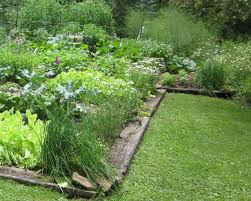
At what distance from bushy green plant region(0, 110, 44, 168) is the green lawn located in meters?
0.31

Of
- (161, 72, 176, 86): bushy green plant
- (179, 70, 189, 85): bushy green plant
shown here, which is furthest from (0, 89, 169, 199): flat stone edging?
(179, 70, 189, 85): bushy green plant

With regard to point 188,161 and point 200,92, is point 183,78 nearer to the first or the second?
point 200,92

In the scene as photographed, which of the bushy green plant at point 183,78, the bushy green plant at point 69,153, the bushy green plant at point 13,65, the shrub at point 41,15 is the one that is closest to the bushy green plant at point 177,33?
the bushy green plant at point 183,78

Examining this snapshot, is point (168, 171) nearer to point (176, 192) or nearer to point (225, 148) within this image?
point (176, 192)

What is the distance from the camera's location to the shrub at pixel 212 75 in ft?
28.2

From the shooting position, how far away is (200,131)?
6.23 m

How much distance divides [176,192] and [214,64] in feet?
15.8

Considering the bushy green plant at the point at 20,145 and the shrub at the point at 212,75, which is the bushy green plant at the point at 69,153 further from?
the shrub at the point at 212,75

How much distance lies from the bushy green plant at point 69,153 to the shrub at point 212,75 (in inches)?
188

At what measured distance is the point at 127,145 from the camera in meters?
5.07

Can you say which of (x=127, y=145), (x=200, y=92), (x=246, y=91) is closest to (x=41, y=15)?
(x=200, y=92)

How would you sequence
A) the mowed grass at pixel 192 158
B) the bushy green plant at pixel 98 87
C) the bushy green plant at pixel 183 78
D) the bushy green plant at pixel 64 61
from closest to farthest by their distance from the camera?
the mowed grass at pixel 192 158, the bushy green plant at pixel 98 87, the bushy green plant at pixel 64 61, the bushy green plant at pixel 183 78

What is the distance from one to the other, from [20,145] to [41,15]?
746 centimetres

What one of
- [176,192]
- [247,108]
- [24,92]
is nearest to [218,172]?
[176,192]
